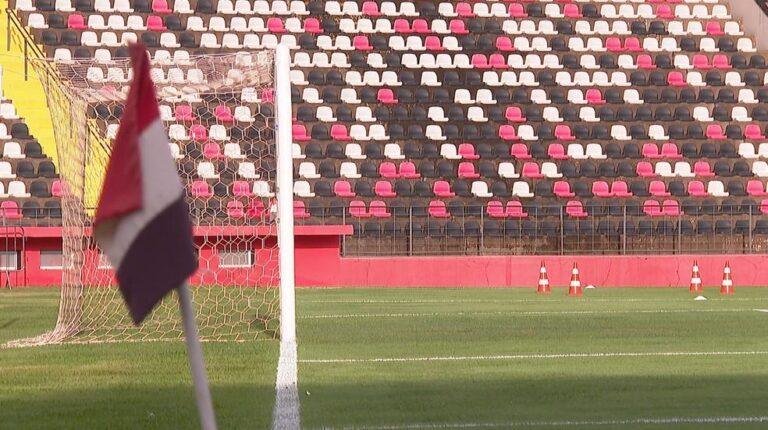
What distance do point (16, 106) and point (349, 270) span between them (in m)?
8.53

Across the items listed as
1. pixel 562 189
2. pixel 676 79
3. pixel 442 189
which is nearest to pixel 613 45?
pixel 676 79

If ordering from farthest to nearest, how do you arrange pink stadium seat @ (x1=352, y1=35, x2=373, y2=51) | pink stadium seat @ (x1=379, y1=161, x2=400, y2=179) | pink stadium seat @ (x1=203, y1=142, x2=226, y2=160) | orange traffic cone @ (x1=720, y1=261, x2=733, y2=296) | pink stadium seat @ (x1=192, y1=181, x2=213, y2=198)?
pink stadium seat @ (x1=352, y1=35, x2=373, y2=51) → pink stadium seat @ (x1=379, y1=161, x2=400, y2=179) → pink stadium seat @ (x1=203, y1=142, x2=226, y2=160) → orange traffic cone @ (x1=720, y1=261, x2=733, y2=296) → pink stadium seat @ (x1=192, y1=181, x2=213, y2=198)

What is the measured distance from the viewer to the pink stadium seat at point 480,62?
109 feet

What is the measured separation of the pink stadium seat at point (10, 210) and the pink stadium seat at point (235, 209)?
463 cm

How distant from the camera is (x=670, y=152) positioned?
102 ft

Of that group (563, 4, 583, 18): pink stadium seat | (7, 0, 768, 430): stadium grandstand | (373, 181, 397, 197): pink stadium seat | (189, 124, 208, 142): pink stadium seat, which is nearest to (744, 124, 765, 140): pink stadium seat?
(7, 0, 768, 430): stadium grandstand

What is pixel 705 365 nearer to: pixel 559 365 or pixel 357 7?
pixel 559 365

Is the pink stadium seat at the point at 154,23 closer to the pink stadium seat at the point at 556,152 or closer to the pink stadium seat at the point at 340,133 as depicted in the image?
the pink stadium seat at the point at 340,133

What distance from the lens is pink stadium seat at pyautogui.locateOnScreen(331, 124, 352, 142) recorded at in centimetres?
3031

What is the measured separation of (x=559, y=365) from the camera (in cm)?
1048

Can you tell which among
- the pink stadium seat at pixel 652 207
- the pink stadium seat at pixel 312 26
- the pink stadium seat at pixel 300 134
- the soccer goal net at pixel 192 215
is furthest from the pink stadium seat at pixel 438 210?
the pink stadium seat at pixel 312 26

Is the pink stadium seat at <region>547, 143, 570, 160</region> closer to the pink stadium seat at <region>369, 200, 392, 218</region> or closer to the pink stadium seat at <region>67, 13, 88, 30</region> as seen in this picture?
the pink stadium seat at <region>369, 200, 392, 218</region>

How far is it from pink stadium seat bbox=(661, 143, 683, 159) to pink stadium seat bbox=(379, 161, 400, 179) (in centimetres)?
590

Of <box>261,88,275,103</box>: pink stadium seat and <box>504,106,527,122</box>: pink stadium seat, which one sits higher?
<box>504,106,527,122</box>: pink stadium seat
